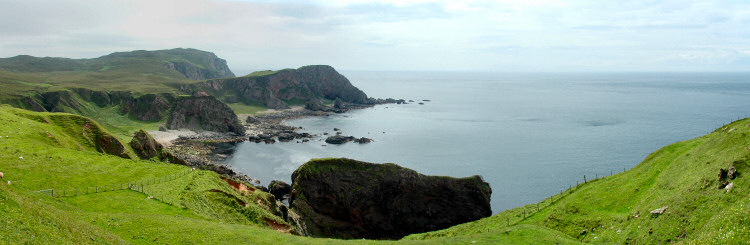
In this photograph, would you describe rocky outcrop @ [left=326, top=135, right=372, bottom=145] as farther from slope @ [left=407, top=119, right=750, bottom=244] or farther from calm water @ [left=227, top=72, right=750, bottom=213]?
slope @ [left=407, top=119, right=750, bottom=244]

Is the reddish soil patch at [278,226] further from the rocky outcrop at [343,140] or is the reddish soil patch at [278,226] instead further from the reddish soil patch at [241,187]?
the rocky outcrop at [343,140]

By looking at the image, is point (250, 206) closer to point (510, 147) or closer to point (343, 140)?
point (343, 140)

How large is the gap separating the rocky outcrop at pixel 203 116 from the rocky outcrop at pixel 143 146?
85.1m

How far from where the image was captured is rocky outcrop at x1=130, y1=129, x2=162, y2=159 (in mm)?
78375

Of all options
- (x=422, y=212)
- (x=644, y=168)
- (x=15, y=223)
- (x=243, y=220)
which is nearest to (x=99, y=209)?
(x=243, y=220)

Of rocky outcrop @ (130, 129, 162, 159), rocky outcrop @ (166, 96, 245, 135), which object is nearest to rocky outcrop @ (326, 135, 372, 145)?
rocky outcrop @ (166, 96, 245, 135)

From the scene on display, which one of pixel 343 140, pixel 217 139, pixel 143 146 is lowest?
pixel 217 139

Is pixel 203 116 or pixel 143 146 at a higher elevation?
pixel 143 146

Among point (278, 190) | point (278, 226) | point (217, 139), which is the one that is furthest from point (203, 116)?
point (278, 226)

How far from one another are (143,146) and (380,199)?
48.8 meters

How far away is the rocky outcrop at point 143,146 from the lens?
78.4 meters

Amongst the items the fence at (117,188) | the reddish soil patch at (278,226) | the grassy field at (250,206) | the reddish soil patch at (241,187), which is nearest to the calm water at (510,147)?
the grassy field at (250,206)

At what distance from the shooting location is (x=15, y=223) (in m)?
20.6

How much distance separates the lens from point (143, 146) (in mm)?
79812
